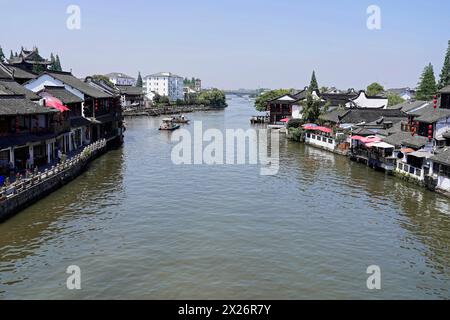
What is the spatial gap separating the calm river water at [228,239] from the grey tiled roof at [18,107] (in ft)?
22.0

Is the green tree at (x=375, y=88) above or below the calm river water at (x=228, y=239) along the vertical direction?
above

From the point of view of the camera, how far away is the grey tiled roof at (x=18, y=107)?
34.0 m

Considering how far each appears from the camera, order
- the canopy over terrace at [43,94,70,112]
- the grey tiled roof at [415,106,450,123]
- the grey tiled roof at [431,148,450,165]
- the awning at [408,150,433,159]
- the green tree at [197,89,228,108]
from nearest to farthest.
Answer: the grey tiled roof at [431,148,450,165] < the awning at [408,150,433,159] < the grey tiled roof at [415,106,450,123] < the canopy over terrace at [43,94,70,112] < the green tree at [197,89,228,108]

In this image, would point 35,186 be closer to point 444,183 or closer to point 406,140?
point 444,183

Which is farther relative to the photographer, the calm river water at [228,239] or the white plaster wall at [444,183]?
the white plaster wall at [444,183]

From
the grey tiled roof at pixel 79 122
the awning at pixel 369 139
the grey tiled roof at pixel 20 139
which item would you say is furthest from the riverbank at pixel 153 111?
the grey tiled roof at pixel 20 139

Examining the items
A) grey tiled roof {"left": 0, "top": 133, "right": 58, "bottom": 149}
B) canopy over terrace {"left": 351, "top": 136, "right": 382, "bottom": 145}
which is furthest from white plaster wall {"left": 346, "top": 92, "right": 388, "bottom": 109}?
grey tiled roof {"left": 0, "top": 133, "right": 58, "bottom": 149}

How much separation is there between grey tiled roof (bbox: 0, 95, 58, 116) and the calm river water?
263 inches

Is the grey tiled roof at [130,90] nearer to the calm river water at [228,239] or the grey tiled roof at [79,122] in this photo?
the grey tiled roof at [79,122]

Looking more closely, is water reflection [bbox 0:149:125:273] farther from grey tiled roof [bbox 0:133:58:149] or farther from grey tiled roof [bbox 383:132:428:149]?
grey tiled roof [bbox 383:132:428:149]

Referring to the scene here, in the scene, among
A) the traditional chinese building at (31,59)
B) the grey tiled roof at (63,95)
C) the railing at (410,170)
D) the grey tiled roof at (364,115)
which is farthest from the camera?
the traditional chinese building at (31,59)

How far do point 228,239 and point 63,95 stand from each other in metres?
33.5

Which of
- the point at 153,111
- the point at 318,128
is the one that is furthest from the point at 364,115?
the point at 153,111

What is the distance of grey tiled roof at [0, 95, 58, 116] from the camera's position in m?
34.0
